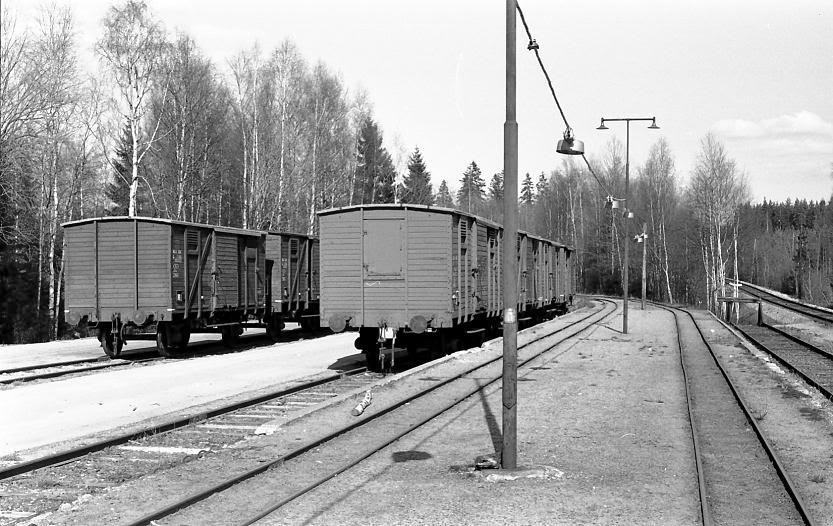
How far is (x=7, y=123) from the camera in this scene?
2605 centimetres

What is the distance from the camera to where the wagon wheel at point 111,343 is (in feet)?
62.8

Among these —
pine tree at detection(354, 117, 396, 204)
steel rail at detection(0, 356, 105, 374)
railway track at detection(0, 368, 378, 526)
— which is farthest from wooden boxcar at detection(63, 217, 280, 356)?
pine tree at detection(354, 117, 396, 204)

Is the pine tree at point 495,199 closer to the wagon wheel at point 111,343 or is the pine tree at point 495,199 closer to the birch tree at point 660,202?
the birch tree at point 660,202

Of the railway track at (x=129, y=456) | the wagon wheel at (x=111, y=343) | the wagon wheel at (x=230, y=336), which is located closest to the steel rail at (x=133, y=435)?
the railway track at (x=129, y=456)

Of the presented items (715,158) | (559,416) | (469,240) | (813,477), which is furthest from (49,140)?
(715,158)

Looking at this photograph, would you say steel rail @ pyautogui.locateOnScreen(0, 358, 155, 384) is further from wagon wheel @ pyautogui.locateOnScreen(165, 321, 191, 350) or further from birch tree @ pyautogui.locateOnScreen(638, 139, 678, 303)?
birch tree @ pyautogui.locateOnScreen(638, 139, 678, 303)

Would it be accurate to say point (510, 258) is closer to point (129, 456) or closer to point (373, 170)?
point (129, 456)

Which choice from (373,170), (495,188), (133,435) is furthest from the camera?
(495,188)

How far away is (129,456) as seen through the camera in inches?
349

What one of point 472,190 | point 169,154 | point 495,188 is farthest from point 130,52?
point 495,188

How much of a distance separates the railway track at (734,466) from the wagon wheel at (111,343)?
13261 millimetres

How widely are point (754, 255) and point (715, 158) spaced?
182ft

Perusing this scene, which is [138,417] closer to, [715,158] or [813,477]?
[813,477]

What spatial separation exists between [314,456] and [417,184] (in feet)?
201
